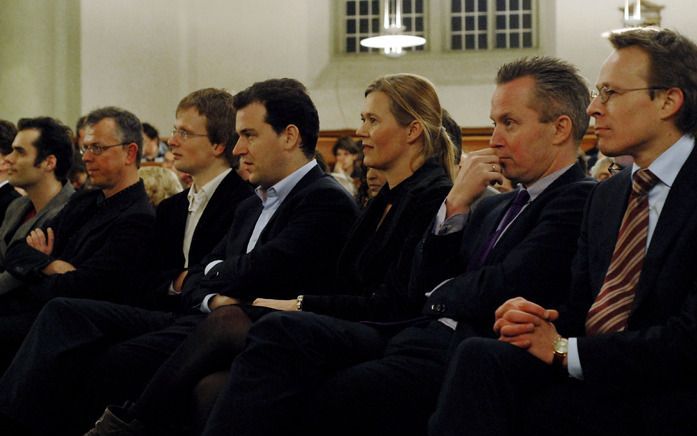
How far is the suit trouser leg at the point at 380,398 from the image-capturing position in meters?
2.44

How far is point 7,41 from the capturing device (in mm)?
10703

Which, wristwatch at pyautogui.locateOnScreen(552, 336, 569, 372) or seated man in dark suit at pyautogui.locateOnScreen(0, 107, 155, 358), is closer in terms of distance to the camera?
wristwatch at pyautogui.locateOnScreen(552, 336, 569, 372)

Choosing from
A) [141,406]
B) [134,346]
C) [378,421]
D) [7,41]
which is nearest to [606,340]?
[378,421]

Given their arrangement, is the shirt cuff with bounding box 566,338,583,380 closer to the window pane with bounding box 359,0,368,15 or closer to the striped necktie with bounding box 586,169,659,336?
the striped necktie with bounding box 586,169,659,336

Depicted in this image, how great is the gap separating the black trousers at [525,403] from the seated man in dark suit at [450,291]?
369 mm

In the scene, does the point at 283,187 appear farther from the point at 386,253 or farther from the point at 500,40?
the point at 500,40

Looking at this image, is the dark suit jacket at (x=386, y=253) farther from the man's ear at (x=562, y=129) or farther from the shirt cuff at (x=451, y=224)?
the man's ear at (x=562, y=129)

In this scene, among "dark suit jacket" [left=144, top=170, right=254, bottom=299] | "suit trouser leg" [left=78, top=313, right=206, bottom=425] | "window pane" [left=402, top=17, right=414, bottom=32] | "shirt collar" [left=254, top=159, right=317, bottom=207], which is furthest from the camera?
"window pane" [left=402, top=17, right=414, bottom=32]

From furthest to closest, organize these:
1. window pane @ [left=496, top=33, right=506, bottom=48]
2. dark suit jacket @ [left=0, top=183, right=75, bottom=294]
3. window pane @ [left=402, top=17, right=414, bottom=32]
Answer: window pane @ [left=402, top=17, right=414, bottom=32], window pane @ [left=496, top=33, right=506, bottom=48], dark suit jacket @ [left=0, top=183, right=75, bottom=294]

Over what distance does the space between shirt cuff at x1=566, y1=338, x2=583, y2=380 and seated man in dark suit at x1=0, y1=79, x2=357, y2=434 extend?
129cm

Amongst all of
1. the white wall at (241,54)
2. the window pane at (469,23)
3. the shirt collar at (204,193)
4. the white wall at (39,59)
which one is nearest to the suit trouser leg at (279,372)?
the shirt collar at (204,193)

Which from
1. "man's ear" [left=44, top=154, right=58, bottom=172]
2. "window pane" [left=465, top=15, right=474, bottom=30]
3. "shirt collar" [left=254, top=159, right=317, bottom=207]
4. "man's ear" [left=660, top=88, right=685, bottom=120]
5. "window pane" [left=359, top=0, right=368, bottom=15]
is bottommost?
"shirt collar" [left=254, top=159, right=317, bottom=207]

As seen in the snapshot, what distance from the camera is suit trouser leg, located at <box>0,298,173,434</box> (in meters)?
3.24

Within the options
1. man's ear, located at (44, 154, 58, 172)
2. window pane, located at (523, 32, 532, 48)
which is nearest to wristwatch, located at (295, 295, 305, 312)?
man's ear, located at (44, 154, 58, 172)
